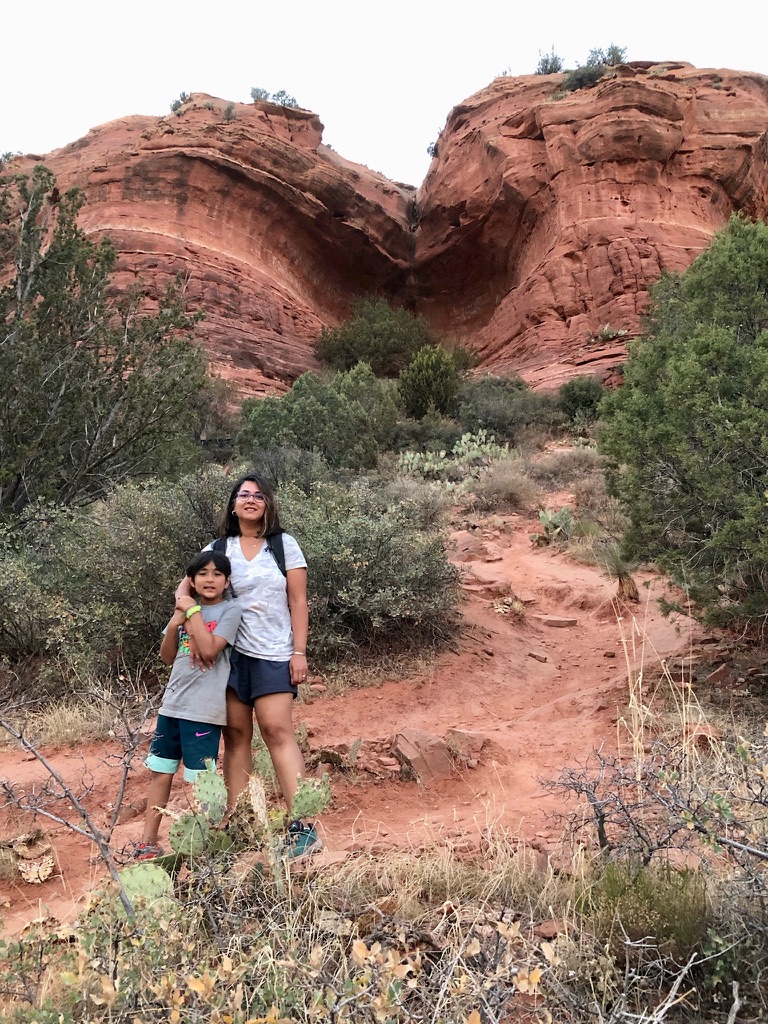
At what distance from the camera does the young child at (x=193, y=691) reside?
8.34ft

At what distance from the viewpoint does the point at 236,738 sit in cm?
272

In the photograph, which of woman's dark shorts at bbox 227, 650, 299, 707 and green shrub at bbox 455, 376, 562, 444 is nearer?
woman's dark shorts at bbox 227, 650, 299, 707

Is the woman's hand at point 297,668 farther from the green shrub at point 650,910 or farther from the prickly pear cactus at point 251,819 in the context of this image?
the green shrub at point 650,910

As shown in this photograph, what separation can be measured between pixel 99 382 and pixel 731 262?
7.95 m

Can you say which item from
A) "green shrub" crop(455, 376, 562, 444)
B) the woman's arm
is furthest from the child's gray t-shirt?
"green shrub" crop(455, 376, 562, 444)

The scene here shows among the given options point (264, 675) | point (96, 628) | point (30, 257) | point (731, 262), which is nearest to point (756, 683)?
point (731, 262)

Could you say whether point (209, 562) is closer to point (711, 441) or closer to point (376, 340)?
point (711, 441)

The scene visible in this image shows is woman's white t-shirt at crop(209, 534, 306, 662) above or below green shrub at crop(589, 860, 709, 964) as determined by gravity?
above

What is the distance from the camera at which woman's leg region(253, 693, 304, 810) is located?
2.65 meters

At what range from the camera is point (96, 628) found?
198 inches

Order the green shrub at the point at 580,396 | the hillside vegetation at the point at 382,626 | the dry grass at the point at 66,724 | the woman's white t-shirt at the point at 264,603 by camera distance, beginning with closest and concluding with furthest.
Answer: the hillside vegetation at the point at 382,626
the woman's white t-shirt at the point at 264,603
the dry grass at the point at 66,724
the green shrub at the point at 580,396

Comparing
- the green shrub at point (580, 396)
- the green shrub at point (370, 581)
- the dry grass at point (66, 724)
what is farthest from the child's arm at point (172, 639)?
the green shrub at point (580, 396)

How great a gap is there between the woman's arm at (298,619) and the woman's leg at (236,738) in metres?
0.26

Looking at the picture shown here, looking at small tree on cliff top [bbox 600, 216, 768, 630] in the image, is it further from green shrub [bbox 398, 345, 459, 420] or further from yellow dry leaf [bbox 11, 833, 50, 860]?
green shrub [bbox 398, 345, 459, 420]
